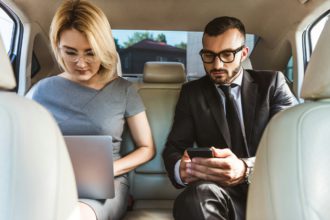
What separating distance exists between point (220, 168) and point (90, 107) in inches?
22.7

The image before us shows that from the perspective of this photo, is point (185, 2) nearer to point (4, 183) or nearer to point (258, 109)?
point (258, 109)

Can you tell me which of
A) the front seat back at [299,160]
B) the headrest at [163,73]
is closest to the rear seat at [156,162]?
the headrest at [163,73]

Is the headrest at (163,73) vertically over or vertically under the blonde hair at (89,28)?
under

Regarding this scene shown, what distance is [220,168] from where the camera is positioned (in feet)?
4.89

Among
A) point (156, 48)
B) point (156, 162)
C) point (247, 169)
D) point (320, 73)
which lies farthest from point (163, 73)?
→ point (320, 73)

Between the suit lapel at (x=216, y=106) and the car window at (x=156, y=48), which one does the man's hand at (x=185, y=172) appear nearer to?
the suit lapel at (x=216, y=106)

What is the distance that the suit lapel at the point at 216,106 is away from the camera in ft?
5.66

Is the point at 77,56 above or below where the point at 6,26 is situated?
below

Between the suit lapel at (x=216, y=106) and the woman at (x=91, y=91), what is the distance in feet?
0.93

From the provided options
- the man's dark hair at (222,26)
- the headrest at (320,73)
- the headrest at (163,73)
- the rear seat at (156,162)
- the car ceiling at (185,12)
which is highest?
the car ceiling at (185,12)

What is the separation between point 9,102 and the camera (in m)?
0.94

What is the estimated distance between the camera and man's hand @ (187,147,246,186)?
1.48m

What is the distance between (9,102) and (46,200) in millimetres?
226

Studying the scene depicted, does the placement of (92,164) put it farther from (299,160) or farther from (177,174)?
(299,160)
